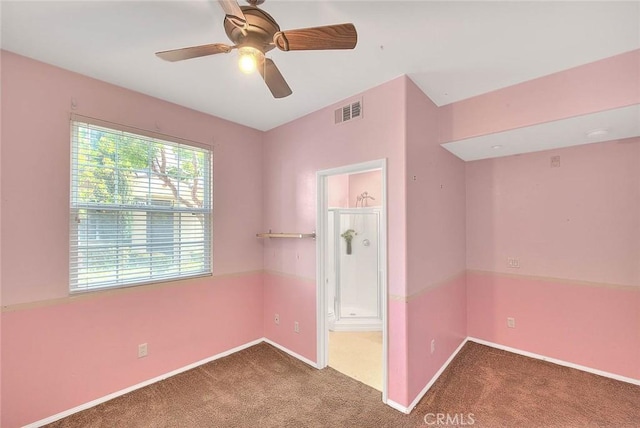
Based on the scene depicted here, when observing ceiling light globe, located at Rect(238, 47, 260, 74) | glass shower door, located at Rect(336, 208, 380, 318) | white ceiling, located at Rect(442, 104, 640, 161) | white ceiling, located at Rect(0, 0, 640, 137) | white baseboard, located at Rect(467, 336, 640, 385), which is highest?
white ceiling, located at Rect(0, 0, 640, 137)

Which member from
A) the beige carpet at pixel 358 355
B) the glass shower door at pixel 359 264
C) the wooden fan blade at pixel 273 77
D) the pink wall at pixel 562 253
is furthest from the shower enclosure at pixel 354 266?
the wooden fan blade at pixel 273 77

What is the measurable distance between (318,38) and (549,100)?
2.05 m

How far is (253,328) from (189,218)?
154 cm

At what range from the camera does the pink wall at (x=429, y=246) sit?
2297 mm

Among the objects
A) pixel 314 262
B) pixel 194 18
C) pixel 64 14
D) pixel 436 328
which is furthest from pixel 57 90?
pixel 436 328

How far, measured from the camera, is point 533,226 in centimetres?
308

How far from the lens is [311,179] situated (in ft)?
9.84

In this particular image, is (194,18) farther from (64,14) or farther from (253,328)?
(253,328)

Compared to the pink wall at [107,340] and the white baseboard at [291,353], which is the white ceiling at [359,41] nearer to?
the pink wall at [107,340]

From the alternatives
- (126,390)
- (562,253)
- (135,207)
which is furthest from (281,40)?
(562,253)

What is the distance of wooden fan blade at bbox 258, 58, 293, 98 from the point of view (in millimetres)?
1531

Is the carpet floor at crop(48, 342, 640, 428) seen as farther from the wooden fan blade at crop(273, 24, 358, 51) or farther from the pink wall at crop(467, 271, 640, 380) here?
the wooden fan blade at crop(273, 24, 358, 51)

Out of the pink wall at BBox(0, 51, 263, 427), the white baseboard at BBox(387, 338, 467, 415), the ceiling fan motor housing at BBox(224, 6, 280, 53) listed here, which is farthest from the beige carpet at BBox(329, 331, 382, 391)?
the ceiling fan motor housing at BBox(224, 6, 280, 53)

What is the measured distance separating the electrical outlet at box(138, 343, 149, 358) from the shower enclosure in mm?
2244
